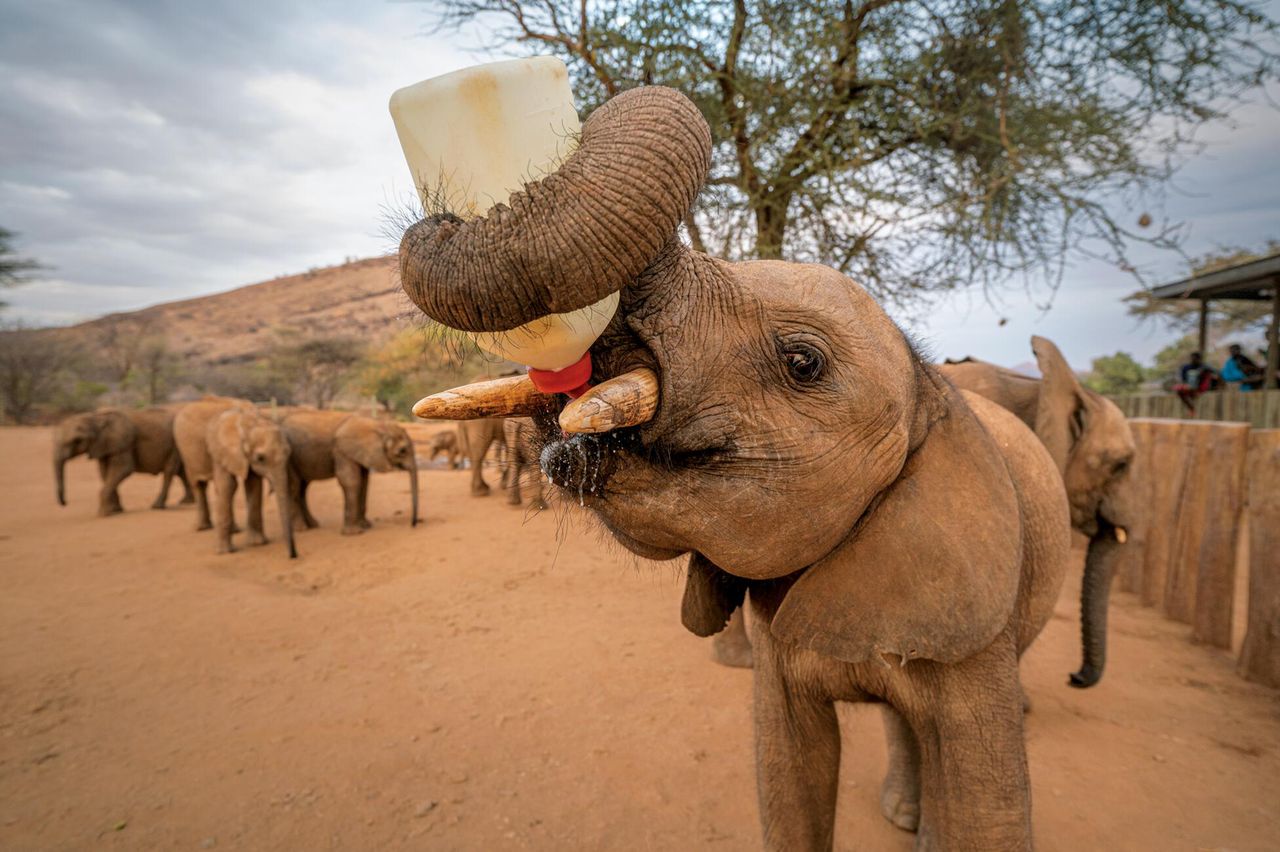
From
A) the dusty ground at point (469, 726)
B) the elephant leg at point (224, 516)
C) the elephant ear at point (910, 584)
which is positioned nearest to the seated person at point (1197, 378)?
the dusty ground at point (469, 726)

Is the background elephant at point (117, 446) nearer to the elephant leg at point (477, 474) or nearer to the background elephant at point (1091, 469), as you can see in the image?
the elephant leg at point (477, 474)

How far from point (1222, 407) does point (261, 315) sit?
8006 centimetres

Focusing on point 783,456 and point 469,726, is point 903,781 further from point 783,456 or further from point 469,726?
point 783,456

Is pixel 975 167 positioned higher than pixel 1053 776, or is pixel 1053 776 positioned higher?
pixel 975 167

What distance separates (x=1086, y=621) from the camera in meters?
3.91

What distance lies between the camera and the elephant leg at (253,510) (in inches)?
357

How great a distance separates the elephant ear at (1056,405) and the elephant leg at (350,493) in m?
8.95

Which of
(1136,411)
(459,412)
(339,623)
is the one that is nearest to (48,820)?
(339,623)

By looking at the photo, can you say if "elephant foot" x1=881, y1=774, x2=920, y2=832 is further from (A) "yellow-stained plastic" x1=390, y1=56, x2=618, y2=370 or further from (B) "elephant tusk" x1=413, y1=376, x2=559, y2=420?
(A) "yellow-stained plastic" x1=390, y1=56, x2=618, y2=370

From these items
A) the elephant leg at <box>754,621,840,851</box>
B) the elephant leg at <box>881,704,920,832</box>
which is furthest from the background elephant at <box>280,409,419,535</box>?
the elephant leg at <box>754,621,840,851</box>

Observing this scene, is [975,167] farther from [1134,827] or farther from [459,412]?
[459,412]

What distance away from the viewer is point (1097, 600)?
387 cm

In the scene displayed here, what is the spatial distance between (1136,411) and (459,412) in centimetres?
1869

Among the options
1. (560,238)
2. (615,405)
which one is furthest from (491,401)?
(560,238)
